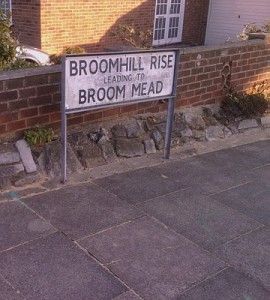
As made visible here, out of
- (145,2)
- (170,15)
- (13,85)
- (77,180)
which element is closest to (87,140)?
(77,180)

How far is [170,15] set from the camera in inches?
591

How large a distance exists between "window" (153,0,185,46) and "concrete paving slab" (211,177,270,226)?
411 inches

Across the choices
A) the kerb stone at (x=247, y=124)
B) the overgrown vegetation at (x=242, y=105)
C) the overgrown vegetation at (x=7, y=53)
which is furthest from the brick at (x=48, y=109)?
the kerb stone at (x=247, y=124)

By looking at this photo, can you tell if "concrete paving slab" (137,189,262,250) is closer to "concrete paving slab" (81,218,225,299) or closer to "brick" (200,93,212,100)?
"concrete paving slab" (81,218,225,299)

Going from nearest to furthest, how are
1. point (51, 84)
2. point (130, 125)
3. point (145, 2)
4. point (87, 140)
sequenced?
point (51, 84) < point (87, 140) < point (130, 125) < point (145, 2)

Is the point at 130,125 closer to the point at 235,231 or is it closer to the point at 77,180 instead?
the point at 77,180

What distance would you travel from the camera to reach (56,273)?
10.6ft

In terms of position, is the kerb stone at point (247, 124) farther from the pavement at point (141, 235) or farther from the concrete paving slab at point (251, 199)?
the concrete paving slab at point (251, 199)

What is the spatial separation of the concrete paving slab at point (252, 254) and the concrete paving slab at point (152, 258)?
0.50 feet

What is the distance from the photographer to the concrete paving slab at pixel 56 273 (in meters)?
3.05

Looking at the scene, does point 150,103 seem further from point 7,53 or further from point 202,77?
point 7,53

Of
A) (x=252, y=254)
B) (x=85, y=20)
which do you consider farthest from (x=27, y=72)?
(x=85, y=20)

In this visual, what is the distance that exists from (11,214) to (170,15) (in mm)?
12327

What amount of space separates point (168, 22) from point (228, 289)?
13.0 m
